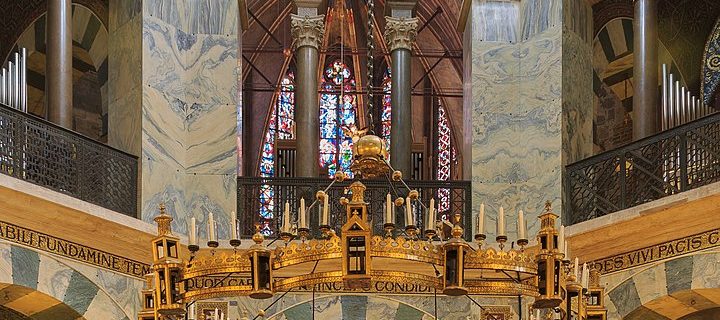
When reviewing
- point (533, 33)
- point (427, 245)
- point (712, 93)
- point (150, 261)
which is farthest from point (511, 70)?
point (427, 245)

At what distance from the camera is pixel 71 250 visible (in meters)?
14.1

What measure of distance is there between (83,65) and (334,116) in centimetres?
600

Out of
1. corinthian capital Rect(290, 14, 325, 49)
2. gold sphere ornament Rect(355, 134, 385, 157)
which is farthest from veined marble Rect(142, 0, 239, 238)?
gold sphere ornament Rect(355, 134, 385, 157)

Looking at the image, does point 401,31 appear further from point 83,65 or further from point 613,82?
Answer: point 83,65

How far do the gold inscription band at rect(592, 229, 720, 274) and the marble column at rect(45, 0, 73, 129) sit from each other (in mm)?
4965

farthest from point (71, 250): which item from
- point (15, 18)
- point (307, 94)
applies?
point (15, 18)

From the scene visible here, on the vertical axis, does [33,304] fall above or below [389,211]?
below

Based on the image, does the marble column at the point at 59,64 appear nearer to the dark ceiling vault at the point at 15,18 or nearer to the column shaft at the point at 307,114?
the dark ceiling vault at the point at 15,18

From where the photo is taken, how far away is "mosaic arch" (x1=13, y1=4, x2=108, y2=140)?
684 inches

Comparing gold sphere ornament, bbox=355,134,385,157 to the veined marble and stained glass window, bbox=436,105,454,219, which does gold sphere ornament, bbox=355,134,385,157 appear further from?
stained glass window, bbox=436,105,454,219

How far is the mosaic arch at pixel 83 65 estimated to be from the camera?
17.4 metres

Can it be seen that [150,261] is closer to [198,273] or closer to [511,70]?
[511,70]

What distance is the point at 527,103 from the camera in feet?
51.4

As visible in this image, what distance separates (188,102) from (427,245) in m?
5.98
